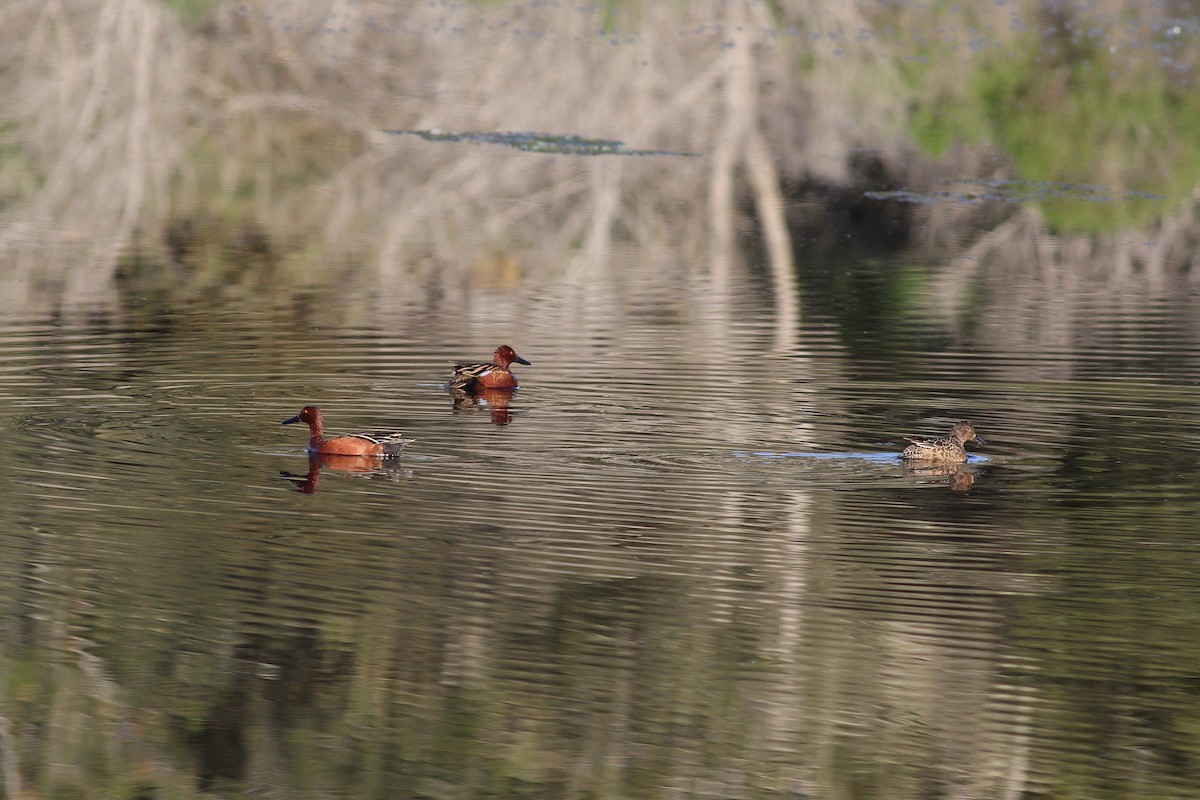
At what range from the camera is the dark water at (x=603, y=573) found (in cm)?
748

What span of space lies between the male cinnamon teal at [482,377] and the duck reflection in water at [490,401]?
0.03m

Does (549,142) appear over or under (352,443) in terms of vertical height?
over

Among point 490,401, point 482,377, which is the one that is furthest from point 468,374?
point 490,401

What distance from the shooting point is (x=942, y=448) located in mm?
11281

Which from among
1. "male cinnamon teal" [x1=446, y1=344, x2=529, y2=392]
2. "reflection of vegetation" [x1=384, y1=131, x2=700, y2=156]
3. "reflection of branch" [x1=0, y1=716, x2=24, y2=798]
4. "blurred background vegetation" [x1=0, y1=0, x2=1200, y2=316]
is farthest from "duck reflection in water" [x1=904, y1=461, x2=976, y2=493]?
"reflection of vegetation" [x1=384, y1=131, x2=700, y2=156]

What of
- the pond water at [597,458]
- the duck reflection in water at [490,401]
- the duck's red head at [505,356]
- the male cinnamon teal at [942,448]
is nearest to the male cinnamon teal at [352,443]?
the pond water at [597,458]

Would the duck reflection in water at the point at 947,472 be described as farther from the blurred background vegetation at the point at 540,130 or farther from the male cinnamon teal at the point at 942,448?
the blurred background vegetation at the point at 540,130

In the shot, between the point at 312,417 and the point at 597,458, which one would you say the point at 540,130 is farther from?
the point at 597,458

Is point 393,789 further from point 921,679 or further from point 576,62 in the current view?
point 576,62

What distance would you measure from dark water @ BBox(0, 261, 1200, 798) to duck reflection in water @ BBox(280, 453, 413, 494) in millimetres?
52

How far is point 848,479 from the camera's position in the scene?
1123 cm

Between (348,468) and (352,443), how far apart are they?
5.3 inches

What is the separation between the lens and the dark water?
294 inches

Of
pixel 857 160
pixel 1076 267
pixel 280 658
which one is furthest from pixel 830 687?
pixel 857 160
